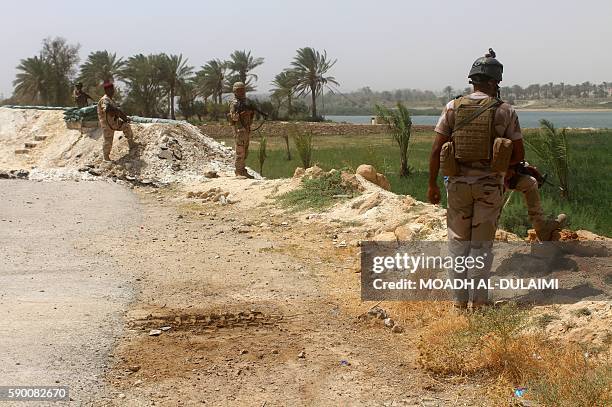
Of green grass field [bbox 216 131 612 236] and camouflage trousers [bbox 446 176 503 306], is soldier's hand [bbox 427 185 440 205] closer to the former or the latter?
camouflage trousers [bbox 446 176 503 306]

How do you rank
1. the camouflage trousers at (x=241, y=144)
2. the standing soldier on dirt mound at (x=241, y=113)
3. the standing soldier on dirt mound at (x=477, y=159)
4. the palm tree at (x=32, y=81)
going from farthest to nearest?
the palm tree at (x=32, y=81) < the camouflage trousers at (x=241, y=144) < the standing soldier on dirt mound at (x=241, y=113) < the standing soldier on dirt mound at (x=477, y=159)

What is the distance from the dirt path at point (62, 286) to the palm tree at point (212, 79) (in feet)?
102

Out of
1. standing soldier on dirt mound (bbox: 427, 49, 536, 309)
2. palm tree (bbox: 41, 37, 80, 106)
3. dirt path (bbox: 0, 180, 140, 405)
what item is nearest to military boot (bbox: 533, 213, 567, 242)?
standing soldier on dirt mound (bbox: 427, 49, 536, 309)

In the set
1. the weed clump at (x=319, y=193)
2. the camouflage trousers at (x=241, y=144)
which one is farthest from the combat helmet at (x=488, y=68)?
the camouflage trousers at (x=241, y=144)

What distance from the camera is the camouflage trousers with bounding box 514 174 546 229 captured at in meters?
4.84

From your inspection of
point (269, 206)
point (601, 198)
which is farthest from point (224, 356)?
point (601, 198)

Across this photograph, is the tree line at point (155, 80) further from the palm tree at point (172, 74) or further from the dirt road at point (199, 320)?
the dirt road at point (199, 320)

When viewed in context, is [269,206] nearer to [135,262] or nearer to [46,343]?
[135,262]

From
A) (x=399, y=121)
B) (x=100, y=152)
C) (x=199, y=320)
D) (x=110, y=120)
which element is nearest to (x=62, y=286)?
(x=199, y=320)

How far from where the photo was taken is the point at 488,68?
14.4 ft

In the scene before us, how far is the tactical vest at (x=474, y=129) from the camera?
14.0 ft

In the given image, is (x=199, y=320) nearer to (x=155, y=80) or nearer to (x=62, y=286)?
(x=62, y=286)

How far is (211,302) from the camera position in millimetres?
5184

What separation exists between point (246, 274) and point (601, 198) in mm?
6567
